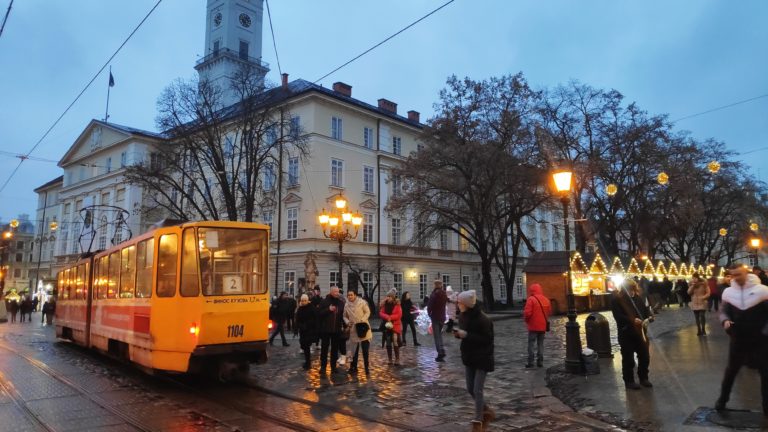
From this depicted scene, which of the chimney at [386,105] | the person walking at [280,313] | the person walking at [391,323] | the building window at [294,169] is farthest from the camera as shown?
the chimney at [386,105]

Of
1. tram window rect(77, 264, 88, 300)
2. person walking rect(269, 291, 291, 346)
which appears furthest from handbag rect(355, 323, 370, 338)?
tram window rect(77, 264, 88, 300)

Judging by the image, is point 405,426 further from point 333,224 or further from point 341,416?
point 333,224

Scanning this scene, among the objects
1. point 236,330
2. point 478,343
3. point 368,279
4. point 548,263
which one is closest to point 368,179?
point 368,279

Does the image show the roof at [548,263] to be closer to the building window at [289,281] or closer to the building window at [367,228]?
the building window at [367,228]

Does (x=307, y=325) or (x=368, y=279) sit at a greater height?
(x=368, y=279)

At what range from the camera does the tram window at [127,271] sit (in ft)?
38.3

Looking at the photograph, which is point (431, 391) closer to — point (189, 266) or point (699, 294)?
point (189, 266)

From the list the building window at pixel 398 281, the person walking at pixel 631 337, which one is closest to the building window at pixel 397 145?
the building window at pixel 398 281

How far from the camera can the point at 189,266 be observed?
398 inches

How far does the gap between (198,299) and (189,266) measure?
640 millimetres

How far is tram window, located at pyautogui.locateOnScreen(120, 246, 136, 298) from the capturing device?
38.3 feet

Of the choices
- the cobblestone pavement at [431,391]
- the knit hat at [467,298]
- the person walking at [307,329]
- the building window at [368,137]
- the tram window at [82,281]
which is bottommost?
the cobblestone pavement at [431,391]

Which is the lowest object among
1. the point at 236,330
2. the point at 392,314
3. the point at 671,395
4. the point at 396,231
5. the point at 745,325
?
the point at 671,395

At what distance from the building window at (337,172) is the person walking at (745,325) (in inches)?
1424
